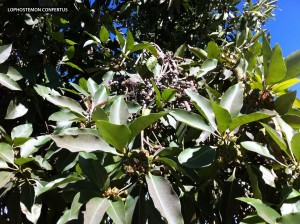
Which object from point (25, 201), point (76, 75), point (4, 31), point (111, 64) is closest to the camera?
point (25, 201)

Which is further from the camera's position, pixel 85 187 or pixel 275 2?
pixel 275 2

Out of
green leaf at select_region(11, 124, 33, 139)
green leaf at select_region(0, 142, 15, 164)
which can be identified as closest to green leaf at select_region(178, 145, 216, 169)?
green leaf at select_region(0, 142, 15, 164)

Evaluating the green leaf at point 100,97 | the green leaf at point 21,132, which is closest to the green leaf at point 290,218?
the green leaf at point 100,97

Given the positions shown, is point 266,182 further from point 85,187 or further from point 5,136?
point 5,136

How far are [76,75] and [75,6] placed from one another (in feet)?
1.45

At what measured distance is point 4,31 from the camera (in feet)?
6.99

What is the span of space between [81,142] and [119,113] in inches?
7.0

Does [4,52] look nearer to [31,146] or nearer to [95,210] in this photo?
[31,146]

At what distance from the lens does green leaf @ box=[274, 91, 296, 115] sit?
126 centimetres

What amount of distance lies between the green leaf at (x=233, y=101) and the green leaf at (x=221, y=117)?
0.09 m

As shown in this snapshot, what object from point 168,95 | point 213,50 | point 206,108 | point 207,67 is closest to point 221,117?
point 206,108

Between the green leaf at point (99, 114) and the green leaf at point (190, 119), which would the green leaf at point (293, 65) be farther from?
the green leaf at point (99, 114)

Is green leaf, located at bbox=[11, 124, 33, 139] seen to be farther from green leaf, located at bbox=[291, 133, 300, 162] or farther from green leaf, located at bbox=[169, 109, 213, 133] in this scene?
green leaf, located at bbox=[291, 133, 300, 162]

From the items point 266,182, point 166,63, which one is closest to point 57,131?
point 166,63
